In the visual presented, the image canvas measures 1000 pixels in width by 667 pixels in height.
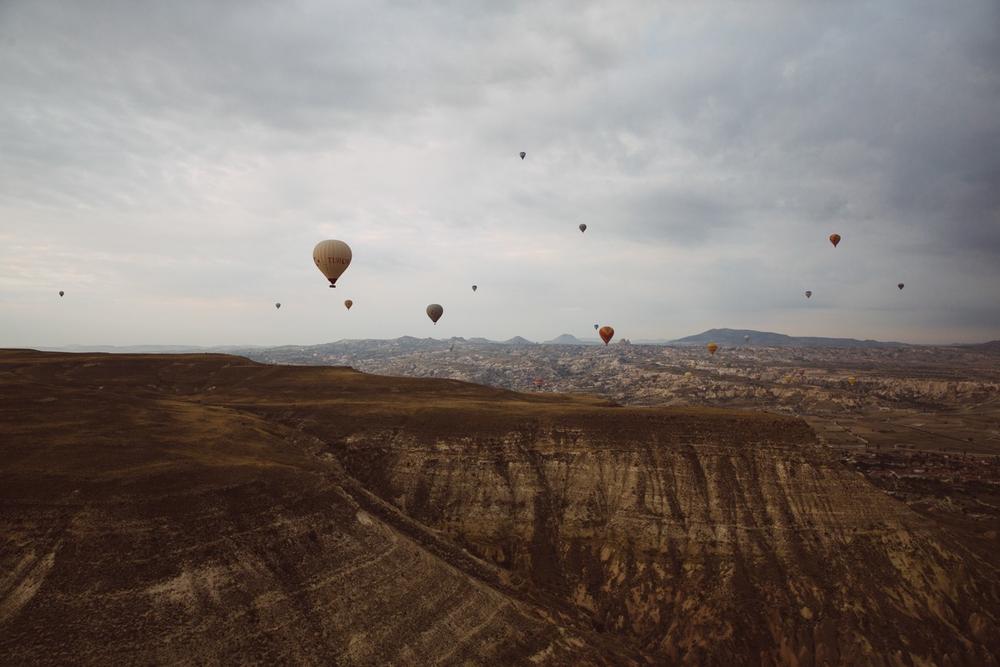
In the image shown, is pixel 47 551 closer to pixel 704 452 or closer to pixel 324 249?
pixel 324 249

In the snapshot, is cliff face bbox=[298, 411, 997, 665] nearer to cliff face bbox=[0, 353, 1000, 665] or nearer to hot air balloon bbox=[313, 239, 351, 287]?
cliff face bbox=[0, 353, 1000, 665]

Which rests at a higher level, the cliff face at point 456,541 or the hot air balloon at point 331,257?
the hot air balloon at point 331,257

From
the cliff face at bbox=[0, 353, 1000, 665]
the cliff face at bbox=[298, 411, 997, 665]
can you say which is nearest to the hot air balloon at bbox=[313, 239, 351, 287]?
the cliff face at bbox=[0, 353, 1000, 665]

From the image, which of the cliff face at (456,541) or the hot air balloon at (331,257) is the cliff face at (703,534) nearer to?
the cliff face at (456,541)

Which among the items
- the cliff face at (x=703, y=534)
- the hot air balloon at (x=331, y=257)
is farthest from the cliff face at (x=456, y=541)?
the hot air balloon at (x=331, y=257)

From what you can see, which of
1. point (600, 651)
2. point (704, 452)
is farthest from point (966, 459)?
point (600, 651)
